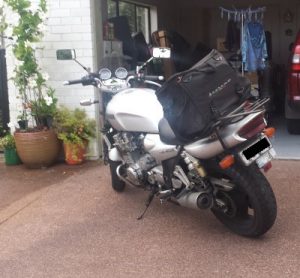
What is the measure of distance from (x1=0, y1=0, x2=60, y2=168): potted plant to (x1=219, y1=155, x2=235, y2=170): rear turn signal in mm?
3388

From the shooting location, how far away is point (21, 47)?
6367 mm

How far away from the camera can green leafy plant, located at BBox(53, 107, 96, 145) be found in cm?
657

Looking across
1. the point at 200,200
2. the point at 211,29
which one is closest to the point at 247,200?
the point at 200,200

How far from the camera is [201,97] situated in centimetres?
366

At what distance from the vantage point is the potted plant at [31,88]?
6.36 metres

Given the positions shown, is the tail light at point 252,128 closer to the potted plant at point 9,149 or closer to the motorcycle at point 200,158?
the motorcycle at point 200,158

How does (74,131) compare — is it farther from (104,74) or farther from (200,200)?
(200,200)

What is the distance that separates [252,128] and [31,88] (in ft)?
12.2

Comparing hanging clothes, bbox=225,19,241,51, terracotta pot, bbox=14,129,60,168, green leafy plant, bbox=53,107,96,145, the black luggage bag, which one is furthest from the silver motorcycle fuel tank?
hanging clothes, bbox=225,19,241,51

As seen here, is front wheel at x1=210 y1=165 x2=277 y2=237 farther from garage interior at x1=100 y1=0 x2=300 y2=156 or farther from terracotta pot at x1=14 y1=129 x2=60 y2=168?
terracotta pot at x1=14 y1=129 x2=60 y2=168

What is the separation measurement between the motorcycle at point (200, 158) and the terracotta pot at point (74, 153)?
1730mm

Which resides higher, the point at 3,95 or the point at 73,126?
the point at 3,95

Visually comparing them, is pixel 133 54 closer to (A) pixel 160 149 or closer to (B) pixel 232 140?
(A) pixel 160 149

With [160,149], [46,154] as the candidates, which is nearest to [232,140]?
[160,149]
